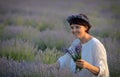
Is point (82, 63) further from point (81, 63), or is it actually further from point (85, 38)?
point (85, 38)

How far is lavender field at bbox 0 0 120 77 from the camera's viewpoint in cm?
348

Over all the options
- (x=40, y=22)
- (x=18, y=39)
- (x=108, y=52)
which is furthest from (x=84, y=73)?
(x=40, y=22)

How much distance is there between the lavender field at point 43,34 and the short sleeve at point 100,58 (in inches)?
8.4

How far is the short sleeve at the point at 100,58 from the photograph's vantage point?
3.11 metres

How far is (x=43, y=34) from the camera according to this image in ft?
16.7

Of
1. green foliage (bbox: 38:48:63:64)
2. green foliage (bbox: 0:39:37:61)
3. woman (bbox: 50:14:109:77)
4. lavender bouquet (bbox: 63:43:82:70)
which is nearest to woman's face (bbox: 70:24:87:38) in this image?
woman (bbox: 50:14:109:77)

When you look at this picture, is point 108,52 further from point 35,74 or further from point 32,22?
point 32,22

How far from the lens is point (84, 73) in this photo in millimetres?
3283

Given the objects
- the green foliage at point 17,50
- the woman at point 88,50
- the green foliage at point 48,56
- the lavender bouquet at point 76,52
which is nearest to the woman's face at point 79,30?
the woman at point 88,50

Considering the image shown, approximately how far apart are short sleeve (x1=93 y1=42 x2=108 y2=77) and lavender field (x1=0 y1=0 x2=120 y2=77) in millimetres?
214

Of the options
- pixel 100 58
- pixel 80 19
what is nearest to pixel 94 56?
pixel 100 58

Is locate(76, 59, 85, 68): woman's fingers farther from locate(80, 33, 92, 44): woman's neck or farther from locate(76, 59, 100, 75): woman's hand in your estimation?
locate(80, 33, 92, 44): woman's neck

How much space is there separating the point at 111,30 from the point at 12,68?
1.88 m

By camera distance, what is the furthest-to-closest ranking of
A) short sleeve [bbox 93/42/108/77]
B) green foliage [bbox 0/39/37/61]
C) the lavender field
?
green foliage [bbox 0/39/37/61], the lavender field, short sleeve [bbox 93/42/108/77]
